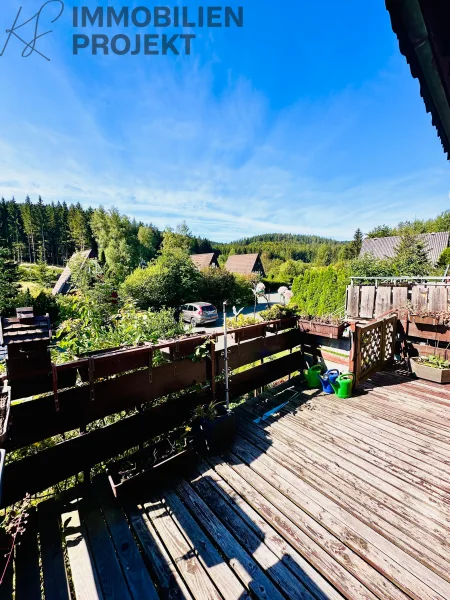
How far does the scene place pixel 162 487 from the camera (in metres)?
2.04

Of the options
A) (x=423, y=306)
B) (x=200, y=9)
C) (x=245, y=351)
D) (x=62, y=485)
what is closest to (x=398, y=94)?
(x=200, y=9)

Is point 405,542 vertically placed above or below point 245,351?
below

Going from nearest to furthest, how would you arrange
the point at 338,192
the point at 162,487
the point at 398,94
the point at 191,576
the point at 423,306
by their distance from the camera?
1. the point at 191,576
2. the point at 162,487
3. the point at 398,94
4. the point at 423,306
5. the point at 338,192

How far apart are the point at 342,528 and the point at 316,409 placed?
159 cm

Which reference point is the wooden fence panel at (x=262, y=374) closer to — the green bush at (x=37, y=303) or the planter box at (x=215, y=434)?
the planter box at (x=215, y=434)

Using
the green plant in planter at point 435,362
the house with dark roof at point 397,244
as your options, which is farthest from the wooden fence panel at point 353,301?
the house with dark roof at point 397,244

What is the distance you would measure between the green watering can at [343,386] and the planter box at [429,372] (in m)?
1.35

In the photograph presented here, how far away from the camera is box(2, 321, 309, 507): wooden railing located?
5.81ft

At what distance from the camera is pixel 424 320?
4.18 metres

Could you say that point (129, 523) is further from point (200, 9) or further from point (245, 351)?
point (200, 9)

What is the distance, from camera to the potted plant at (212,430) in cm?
Answer: 236

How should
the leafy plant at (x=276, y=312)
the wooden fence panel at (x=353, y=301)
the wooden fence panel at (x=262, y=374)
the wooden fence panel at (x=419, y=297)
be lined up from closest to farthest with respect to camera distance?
the wooden fence panel at (x=262, y=374) < the leafy plant at (x=276, y=312) < the wooden fence panel at (x=419, y=297) < the wooden fence panel at (x=353, y=301)

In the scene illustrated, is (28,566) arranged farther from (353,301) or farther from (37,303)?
Answer: (37,303)

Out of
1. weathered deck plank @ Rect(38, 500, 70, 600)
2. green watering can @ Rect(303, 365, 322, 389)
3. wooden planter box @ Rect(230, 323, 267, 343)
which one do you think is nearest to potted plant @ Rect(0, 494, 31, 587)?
weathered deck plank @ Rect(38, 500, 70, 600)
